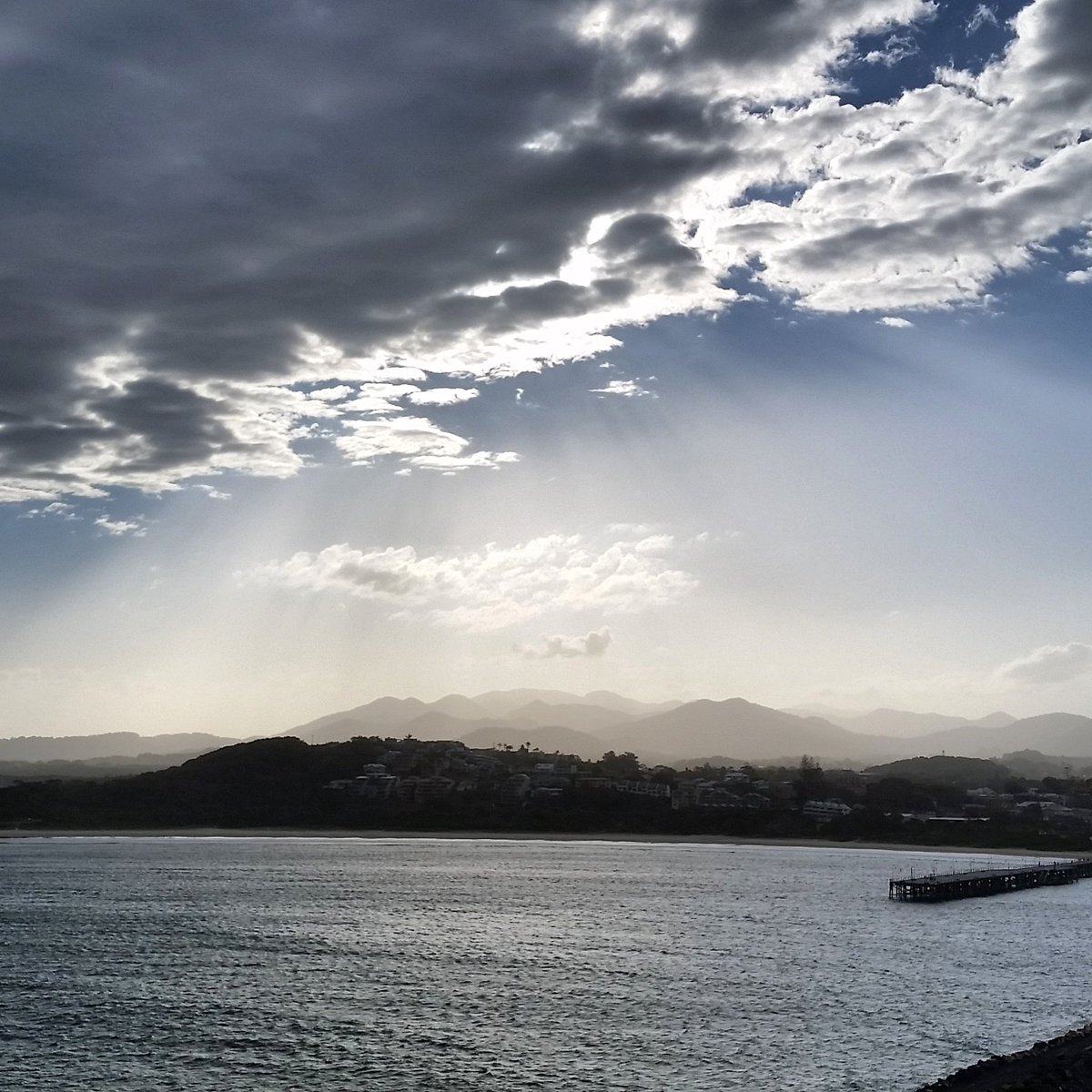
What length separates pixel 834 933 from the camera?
8431 cm

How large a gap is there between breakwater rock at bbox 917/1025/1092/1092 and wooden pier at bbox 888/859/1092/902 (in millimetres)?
72251

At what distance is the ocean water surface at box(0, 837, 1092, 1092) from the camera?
43.8 metres

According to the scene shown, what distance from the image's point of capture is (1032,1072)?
39062 mm

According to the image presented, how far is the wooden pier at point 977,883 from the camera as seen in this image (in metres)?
113

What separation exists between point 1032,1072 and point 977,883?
91478mm

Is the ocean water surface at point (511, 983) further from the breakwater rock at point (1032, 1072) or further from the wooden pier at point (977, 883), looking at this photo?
the wooden pier at point (977, 883)

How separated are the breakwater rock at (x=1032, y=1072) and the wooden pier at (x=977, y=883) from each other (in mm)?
72251

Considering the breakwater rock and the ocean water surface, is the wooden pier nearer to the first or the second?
the ocean water surface

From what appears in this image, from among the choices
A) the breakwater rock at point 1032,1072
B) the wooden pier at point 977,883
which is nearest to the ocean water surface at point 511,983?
the breakwater rock at point 1032,1072

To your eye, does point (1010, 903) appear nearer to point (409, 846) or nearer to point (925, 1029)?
point (925, 1029)

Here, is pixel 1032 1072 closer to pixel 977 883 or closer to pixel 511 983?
pixel 511 983

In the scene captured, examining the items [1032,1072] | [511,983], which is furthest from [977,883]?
[1032,1072]

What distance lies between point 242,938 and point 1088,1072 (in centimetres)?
5805

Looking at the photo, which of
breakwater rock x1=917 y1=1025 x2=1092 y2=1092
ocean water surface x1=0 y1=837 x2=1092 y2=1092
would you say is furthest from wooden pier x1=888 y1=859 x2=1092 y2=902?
breakwater rock x1=917 y1=1025 x2=1092 y2=1092
